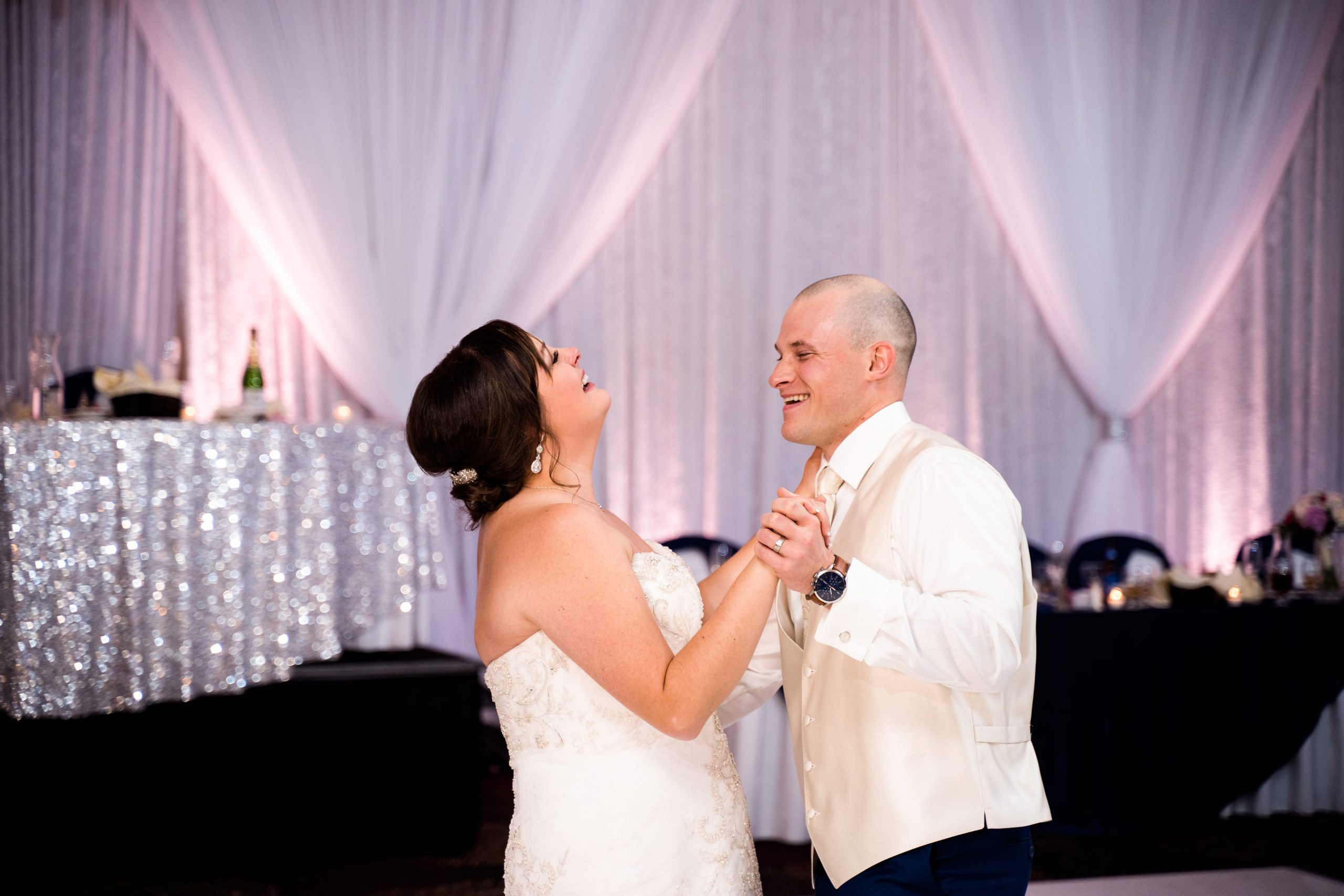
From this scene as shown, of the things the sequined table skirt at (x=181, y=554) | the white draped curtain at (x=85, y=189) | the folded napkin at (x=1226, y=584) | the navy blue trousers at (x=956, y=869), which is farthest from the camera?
the white draped curtain at (x=85, y=189)

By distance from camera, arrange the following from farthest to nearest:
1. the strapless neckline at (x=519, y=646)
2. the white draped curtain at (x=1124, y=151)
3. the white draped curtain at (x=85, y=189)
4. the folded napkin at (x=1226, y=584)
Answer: the white draped curtain at (x=1124, y=151), the white draped curtain at (x=85, y=189), the folded napkin at (x=1226, y=584), the strapless neckline at (x=519, y=646)

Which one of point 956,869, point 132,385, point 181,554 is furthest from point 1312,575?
point 132,385

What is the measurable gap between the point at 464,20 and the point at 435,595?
2.85 meters

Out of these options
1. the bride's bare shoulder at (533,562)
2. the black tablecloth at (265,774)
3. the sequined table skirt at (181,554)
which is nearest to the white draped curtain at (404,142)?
the sequined table skirt at (181,554)

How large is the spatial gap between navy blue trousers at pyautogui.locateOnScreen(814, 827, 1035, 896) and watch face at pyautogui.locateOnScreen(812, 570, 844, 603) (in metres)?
0.45

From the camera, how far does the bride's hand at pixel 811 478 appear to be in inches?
84.6

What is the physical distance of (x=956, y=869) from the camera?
1847 mm

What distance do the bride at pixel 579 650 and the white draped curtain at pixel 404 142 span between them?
3.32 m

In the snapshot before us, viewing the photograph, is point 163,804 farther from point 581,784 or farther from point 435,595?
point 581,784

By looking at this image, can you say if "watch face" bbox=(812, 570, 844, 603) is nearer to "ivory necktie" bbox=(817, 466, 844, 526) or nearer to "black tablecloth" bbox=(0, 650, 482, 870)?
"ivory necktie" bbox=(817, 466, 844, 526)

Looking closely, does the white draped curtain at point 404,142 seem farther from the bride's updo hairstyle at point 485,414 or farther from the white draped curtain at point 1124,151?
the bride's updo hairstyle at point 485,414

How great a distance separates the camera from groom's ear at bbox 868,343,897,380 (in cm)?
213

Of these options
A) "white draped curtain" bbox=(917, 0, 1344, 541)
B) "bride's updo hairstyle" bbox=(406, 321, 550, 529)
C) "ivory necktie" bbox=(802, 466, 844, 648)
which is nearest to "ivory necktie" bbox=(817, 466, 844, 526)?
"ivory necktie" bbox=(802, 466, 844, 648)

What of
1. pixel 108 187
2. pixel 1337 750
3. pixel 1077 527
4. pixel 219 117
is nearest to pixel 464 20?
pixel 219 117
